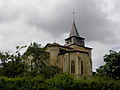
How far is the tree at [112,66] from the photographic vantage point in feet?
109

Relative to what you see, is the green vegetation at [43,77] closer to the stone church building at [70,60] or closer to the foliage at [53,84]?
the foliage at [53,84]

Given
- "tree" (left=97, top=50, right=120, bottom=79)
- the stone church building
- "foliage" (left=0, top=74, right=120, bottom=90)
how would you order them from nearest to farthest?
"foliage" (left=0, top=74, right=120, bottom=90)
"tree" (left=97, top=50, right=120, bottom=79)
the stone church building

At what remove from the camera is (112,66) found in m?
33.2

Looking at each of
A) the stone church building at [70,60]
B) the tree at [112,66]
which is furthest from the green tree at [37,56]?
the tree at [112,66]

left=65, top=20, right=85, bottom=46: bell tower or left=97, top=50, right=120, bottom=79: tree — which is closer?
left=97, top=50, right=120, bottom=79: tree

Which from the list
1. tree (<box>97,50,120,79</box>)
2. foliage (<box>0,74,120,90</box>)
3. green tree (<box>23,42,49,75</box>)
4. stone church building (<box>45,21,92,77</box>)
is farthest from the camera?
stone church building (<box>45,21,92,77</box>)

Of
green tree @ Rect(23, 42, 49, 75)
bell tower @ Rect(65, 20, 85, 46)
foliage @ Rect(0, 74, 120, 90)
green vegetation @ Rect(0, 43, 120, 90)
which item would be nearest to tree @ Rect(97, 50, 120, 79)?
green vegetation @ Rect(0, 43, 120, 90)

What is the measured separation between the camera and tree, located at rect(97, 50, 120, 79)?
33188 millimetres

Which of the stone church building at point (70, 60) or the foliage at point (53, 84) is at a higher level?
the stone church building at point (70, 60)

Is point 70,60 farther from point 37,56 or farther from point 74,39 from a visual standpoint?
point 74,39

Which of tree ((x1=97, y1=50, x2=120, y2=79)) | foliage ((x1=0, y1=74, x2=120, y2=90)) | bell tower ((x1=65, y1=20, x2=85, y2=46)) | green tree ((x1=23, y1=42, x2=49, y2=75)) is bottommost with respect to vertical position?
foliage ((x1=0, y1=74, x2=120, y2=90))

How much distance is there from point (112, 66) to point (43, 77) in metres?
13.2

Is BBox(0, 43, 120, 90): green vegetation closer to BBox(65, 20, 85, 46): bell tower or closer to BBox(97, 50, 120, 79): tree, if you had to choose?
BBox(97, 50, 120, 79): tree

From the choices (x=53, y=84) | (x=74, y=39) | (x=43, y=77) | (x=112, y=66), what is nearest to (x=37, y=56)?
(x=112, y=66)
